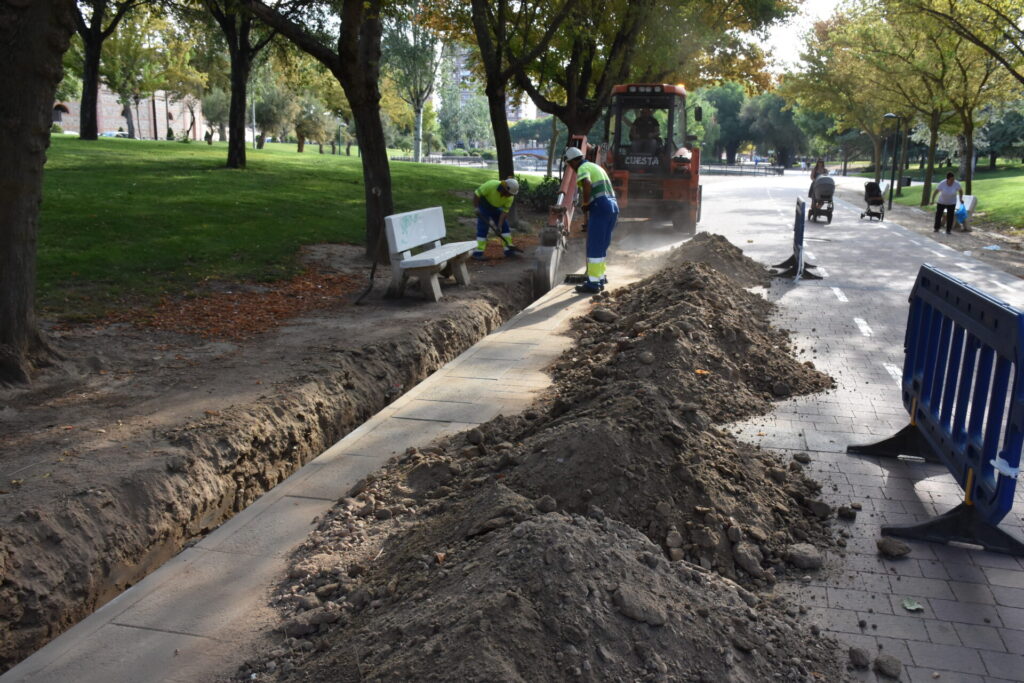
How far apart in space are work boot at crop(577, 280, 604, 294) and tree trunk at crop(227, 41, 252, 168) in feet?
50.1

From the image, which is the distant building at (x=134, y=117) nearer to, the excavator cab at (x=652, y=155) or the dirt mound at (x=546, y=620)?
the excavator cab at (x=652, y=155)

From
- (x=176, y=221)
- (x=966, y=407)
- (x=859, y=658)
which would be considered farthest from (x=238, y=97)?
(x=859, y=658)

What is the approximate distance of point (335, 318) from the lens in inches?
384

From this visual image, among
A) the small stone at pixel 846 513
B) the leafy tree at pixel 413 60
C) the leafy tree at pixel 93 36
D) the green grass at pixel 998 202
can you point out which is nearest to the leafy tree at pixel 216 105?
the leafy tree at pixel 413 60


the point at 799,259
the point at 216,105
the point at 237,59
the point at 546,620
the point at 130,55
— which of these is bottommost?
the point at 546,620

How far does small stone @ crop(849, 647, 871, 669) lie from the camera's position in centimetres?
335

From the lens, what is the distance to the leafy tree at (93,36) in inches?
957

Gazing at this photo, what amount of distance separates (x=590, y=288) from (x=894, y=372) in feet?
15.7

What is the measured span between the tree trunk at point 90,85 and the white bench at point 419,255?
21.0 m

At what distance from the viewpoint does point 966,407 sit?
14.9 feet

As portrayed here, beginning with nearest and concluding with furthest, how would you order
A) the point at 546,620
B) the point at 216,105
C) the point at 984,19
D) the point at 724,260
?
the point at 546,620 → the point at 724,260 → the point at 984,19 → the point at 216,105

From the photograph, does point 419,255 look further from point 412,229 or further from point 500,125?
point 500,125

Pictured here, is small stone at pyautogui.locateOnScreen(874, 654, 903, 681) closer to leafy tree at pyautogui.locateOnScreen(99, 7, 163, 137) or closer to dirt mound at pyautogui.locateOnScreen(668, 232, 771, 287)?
dirt mound at pyautogui.locateOnScreen(668, 232, 771, 287)

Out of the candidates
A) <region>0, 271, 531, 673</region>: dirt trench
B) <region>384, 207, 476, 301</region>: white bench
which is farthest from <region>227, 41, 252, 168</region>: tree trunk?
<region>0, 271, 531, 673</region>: dirt trench
